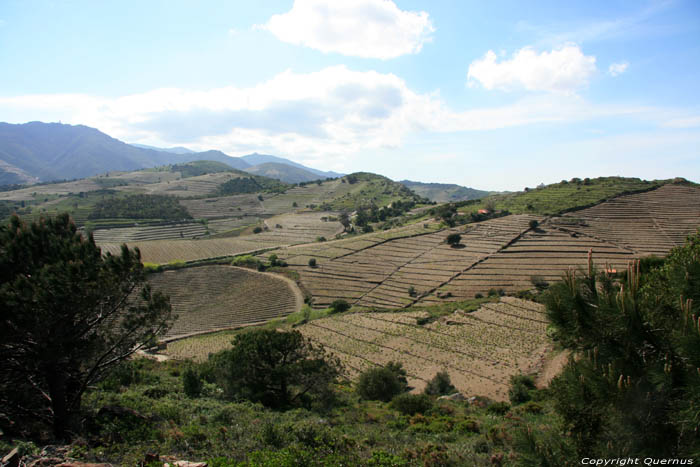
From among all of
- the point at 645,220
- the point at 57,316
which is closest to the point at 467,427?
the point at 57,316

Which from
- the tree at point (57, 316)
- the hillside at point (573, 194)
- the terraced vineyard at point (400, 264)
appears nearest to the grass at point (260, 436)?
the tree at point (57, 316)

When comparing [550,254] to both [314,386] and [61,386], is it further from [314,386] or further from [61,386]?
[61,386]

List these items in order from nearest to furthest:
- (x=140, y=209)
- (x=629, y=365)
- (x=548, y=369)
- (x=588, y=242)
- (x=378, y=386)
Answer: (x=629, y=365) → (x=378, y=386) → (x=548, y=369) → (x=588, y=242) → (x=140, y=209)

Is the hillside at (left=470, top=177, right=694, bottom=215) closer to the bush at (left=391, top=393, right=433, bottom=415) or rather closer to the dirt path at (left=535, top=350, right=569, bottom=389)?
the dirt path at (left=535, top=350, right=569, bottom=389)

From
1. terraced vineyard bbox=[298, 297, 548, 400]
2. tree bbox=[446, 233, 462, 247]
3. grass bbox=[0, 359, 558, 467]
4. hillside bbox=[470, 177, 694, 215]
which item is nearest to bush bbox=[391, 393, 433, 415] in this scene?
grass bbox=[0, 359, 558, 467]

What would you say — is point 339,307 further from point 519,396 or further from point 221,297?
point 519,396

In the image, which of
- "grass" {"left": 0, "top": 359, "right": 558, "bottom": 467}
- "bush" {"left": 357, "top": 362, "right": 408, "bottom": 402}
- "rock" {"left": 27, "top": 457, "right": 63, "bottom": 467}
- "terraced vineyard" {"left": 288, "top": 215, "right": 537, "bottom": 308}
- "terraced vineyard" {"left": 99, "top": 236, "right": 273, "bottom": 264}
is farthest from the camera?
"terraced vineyard" {"left": 99, "top": 236, "right": 273, "bottom": 264}

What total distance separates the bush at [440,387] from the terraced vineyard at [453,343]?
1321 mm

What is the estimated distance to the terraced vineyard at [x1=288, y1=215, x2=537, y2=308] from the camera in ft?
194

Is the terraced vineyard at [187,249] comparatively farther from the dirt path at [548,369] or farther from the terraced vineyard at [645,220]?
the terraced vineyard at [645,220]

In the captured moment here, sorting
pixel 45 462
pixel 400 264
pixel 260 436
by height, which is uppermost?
pixel 45 462

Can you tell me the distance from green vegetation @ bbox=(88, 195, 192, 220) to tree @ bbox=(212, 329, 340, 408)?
114 meters

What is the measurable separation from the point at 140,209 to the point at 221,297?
8103 cm

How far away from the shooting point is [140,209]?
12256 centimetres
